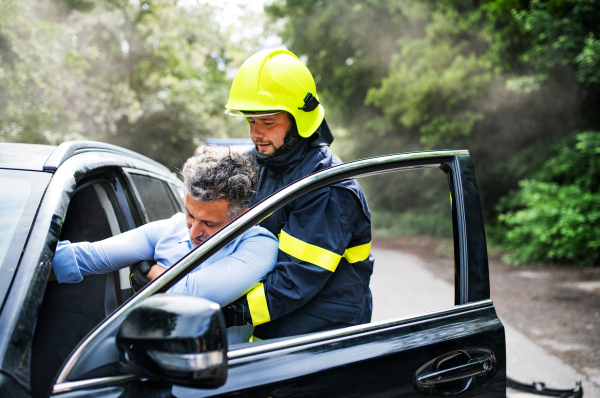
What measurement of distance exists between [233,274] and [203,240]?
247 mm

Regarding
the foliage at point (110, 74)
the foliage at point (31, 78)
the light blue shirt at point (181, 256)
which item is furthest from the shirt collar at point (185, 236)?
the foliage at point (110, 74)

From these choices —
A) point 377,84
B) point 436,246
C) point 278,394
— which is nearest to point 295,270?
point 278,394

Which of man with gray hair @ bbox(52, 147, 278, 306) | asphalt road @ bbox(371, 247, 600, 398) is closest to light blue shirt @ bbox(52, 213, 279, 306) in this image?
man with gray hair @ bbox(52, 147, 278, 306)

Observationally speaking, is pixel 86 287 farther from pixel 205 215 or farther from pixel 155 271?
pixel 205 215

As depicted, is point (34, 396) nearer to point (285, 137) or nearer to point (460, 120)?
Result: point (285, 137)

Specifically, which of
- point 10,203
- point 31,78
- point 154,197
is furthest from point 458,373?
point 31,78

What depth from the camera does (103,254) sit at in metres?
1.58

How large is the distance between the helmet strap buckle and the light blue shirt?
742 mm

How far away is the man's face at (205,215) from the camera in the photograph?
1.45m

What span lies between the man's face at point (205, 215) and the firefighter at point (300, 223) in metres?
0.23

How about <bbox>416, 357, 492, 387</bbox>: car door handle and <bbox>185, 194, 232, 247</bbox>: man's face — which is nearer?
<bbox>416, 357, 492, 387</bbox>: car door handle

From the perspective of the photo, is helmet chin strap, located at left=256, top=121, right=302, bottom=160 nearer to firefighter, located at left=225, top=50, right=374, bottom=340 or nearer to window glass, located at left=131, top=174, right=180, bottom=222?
firefighter, located at left=225, top=50, right=374, bottom=340

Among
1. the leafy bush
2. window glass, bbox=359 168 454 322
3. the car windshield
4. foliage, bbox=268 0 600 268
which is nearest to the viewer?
the car windshield

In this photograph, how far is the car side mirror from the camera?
0.91 meters
